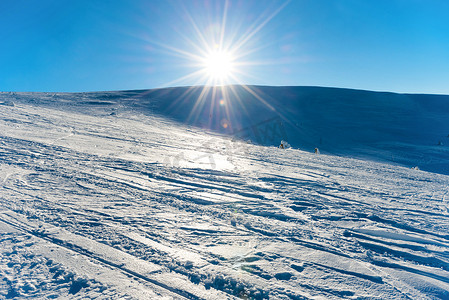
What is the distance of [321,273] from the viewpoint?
2742 millimetres

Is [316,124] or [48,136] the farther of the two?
[316,124]

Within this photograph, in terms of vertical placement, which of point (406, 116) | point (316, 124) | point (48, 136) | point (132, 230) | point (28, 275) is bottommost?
point (28, 275)

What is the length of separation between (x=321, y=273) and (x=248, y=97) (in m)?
33.2

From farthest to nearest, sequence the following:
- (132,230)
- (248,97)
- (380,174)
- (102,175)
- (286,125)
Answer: (248,97) < (286,125) < (380,174) < (102,175) < (132,230)

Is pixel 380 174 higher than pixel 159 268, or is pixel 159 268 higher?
pixel 380 174

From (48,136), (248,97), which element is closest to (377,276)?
(48,136)

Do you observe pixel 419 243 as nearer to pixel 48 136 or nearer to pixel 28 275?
pixel 28 275

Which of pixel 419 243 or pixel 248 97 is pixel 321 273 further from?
pixel 248 97

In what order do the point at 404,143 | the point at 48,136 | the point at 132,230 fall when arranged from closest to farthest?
1. the point at 132,230
2. the point at 48,136
3. the point at 404,143

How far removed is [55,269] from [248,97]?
3359 cm

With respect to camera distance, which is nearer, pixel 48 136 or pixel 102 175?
pixel 102 175

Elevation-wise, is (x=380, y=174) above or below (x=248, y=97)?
below

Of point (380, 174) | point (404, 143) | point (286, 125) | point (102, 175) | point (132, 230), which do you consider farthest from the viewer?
point (286, 125)

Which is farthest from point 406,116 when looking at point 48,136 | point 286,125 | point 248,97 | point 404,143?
point 48,136
